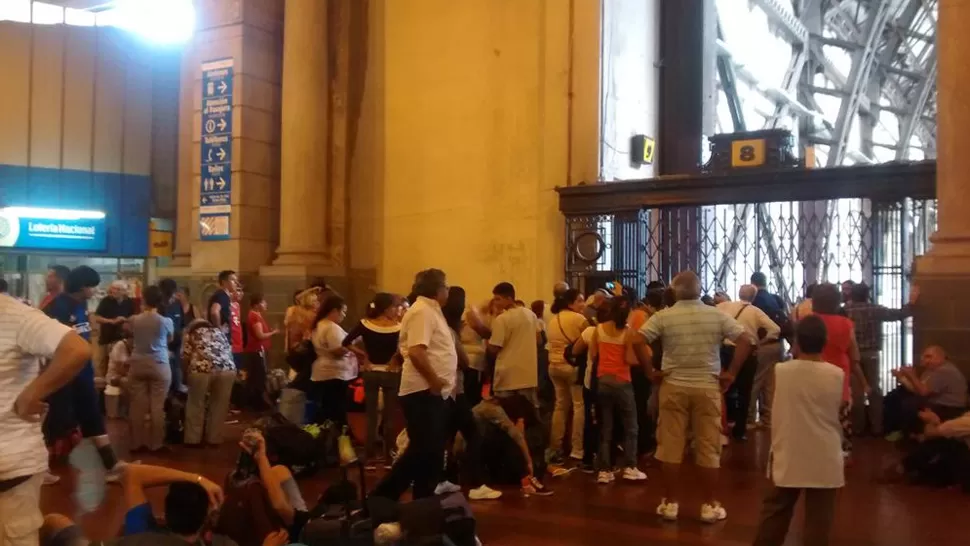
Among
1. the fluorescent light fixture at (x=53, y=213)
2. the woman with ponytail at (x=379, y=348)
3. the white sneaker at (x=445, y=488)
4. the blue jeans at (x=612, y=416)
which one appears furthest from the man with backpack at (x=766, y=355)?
the fluorescent light fixture at (x=53, y=213)

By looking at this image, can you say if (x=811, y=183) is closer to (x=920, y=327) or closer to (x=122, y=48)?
(x=920, y=327)

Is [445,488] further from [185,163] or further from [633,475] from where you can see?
[185,163]

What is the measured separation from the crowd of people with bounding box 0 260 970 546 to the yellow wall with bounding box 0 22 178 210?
9.43 m

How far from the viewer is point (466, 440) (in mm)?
6570

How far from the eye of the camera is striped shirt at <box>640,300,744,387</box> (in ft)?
19.2

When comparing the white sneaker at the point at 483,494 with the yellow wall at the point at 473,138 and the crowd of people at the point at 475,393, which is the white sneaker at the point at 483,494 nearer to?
the crowd of people at the point at 475,393

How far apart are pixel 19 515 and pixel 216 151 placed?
38.1ft

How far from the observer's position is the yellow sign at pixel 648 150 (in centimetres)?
1319

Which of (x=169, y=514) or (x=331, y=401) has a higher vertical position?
(x=169, y=514)

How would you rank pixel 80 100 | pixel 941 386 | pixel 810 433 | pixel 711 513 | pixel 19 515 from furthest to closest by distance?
pixel 80 100 → pixel 941 386 → pixel 711 513 → pixel 810 433 → pixel 19 515

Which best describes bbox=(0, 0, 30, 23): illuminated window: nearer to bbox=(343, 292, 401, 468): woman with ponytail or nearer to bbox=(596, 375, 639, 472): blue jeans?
bbox=(343, 292, 401, 468): woman with ponytail

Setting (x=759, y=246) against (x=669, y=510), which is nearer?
(x=669, y=510)

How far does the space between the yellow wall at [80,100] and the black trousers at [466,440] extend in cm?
1523

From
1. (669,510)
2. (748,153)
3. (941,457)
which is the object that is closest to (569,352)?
(669,510)
